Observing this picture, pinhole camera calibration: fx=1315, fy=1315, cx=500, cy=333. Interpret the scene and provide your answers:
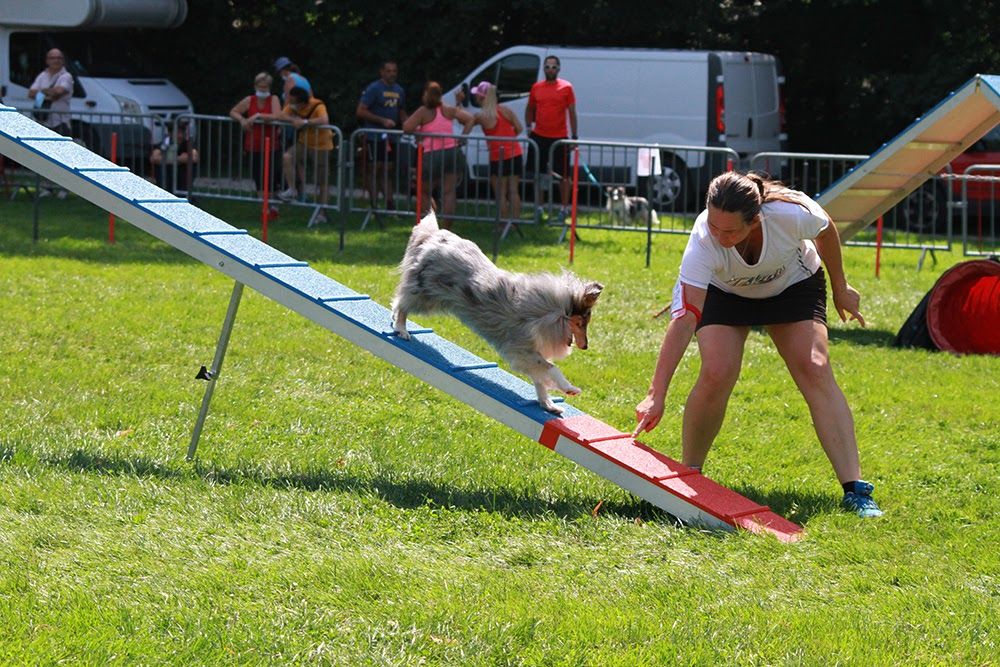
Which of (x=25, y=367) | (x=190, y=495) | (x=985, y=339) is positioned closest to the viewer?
(x=190, y=495)

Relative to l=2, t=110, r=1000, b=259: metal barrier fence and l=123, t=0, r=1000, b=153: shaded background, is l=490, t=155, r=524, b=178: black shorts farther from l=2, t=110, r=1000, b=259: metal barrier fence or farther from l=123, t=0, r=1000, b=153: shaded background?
l=123, t=0, r=1000, b=153: shaded background

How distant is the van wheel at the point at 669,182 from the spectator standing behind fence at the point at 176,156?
5520 mm

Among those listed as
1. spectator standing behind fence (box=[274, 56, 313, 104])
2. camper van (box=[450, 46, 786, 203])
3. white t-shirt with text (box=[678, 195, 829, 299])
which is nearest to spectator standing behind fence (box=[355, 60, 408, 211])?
spectator standing behind fence (box=[274, 56, 313, 104])

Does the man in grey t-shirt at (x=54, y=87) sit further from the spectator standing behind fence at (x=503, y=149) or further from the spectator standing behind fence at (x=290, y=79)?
the spectator standing behind fence at (x=503, y=149)

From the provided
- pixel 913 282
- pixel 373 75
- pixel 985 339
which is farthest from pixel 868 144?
pixel 985 339

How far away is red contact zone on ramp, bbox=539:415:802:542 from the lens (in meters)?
5.40

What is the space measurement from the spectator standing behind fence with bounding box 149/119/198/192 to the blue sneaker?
1111 cm

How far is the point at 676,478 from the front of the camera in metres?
5.60

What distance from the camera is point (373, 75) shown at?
24.0 m

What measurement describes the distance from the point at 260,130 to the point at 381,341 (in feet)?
34.7

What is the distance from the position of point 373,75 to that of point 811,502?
19.2 metres

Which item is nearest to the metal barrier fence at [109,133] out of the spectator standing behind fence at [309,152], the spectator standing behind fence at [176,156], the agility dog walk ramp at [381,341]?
the spectator standing behind fence at [176,156]

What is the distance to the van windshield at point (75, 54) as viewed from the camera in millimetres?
20203

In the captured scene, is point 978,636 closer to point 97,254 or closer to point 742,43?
point 97,254
